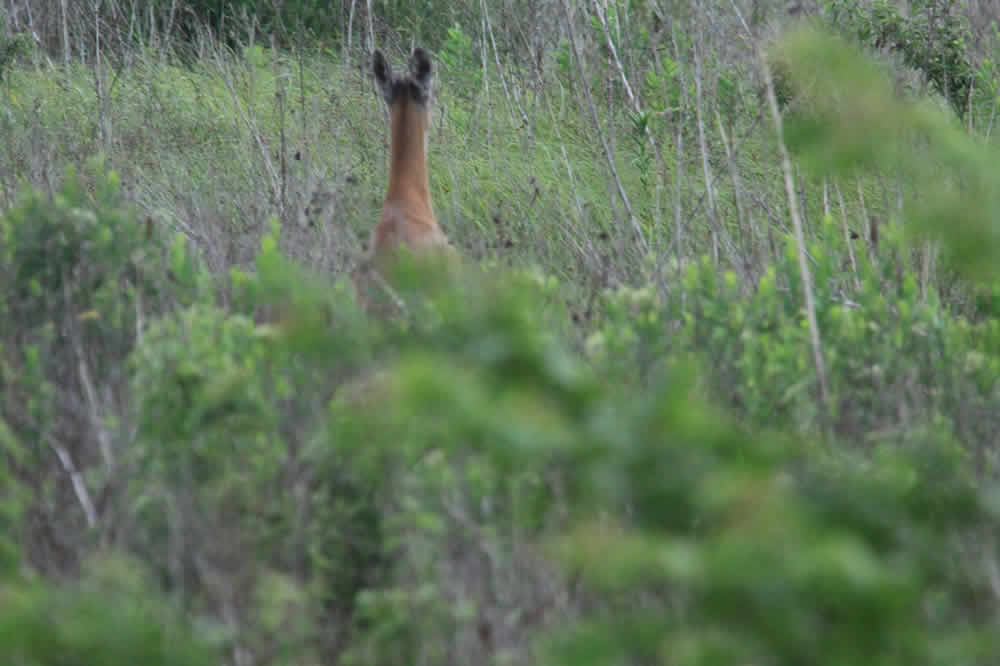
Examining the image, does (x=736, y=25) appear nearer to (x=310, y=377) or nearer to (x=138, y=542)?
(x=310, y=377)

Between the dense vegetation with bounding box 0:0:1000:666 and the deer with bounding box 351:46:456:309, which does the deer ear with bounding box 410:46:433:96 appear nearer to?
the deer with bounding box 351:46:456:309

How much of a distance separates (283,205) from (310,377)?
238 cm

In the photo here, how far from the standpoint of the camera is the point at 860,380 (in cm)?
310

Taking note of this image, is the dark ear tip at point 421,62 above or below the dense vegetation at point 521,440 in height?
above

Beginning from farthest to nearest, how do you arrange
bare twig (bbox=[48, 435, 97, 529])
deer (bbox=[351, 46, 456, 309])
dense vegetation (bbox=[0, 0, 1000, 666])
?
deer (bbox=[351, 46, 456, 309]) → bare twig (bbox=[48, 435, 97, 529]) → dense vegetation (bbox=[0, 0, 1000, 666])

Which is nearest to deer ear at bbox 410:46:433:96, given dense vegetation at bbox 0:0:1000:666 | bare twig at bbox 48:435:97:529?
dense vegetation at bbox 0:0:1000:666

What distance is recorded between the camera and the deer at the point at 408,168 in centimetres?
416

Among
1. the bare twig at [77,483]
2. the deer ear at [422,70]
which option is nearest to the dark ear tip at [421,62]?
the deer ear at [422,70]

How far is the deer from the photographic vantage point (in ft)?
13.7

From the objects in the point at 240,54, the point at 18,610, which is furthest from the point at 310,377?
the point at 240,54

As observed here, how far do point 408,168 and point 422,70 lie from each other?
49 cm

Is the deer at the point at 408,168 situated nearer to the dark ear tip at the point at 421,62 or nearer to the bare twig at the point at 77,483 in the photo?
the dark ear tip at the point at 421,62

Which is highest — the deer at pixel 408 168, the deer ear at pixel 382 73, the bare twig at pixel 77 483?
the deer ear at pixel 382 73

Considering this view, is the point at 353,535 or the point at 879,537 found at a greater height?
the point at 879,537
